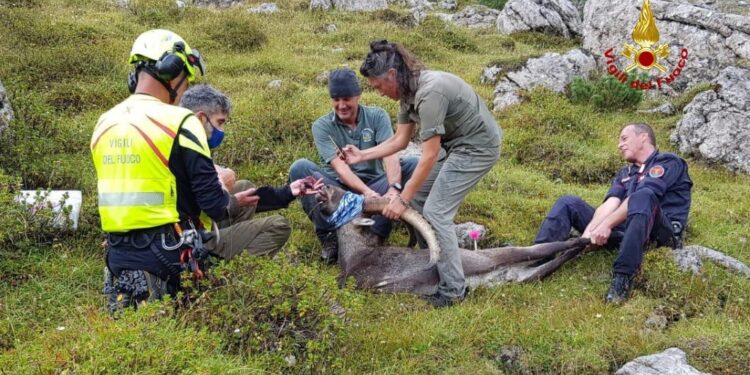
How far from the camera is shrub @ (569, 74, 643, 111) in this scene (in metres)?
12.5

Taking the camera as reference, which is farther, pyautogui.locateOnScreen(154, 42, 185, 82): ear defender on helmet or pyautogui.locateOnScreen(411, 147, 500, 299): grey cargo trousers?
pyautogui.locateOnScreen(411, 147, 500, 299): grey cargo trousers

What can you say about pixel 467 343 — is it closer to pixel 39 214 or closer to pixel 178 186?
pixel 178 186

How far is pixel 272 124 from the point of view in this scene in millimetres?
9969

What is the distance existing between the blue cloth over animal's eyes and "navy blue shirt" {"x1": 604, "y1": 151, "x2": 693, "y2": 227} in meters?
Answer: 2.76

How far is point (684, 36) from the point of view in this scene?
15.5 m

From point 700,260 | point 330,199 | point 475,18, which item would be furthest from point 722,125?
point 475,18

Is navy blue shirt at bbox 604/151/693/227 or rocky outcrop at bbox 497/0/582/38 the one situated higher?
rocky outcrop at bbox 497/0/582/38

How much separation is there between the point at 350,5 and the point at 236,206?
57.4 feet

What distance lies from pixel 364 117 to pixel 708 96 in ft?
21.5

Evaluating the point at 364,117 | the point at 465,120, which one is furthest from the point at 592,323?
the point at 364,117

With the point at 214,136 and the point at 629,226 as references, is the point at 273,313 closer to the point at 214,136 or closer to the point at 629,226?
the point at 214,136

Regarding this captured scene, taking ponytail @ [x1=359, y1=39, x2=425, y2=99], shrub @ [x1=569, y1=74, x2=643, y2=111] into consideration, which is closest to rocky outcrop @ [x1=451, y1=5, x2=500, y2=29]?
shrub @ [x1=569, y1=74, x2=643, y2=111]

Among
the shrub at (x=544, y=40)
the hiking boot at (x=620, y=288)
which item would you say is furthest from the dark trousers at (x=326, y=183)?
the shrub at (x=544, y=40)

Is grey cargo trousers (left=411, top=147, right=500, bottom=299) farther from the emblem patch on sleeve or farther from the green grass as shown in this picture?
the emblem patch on sleeve
